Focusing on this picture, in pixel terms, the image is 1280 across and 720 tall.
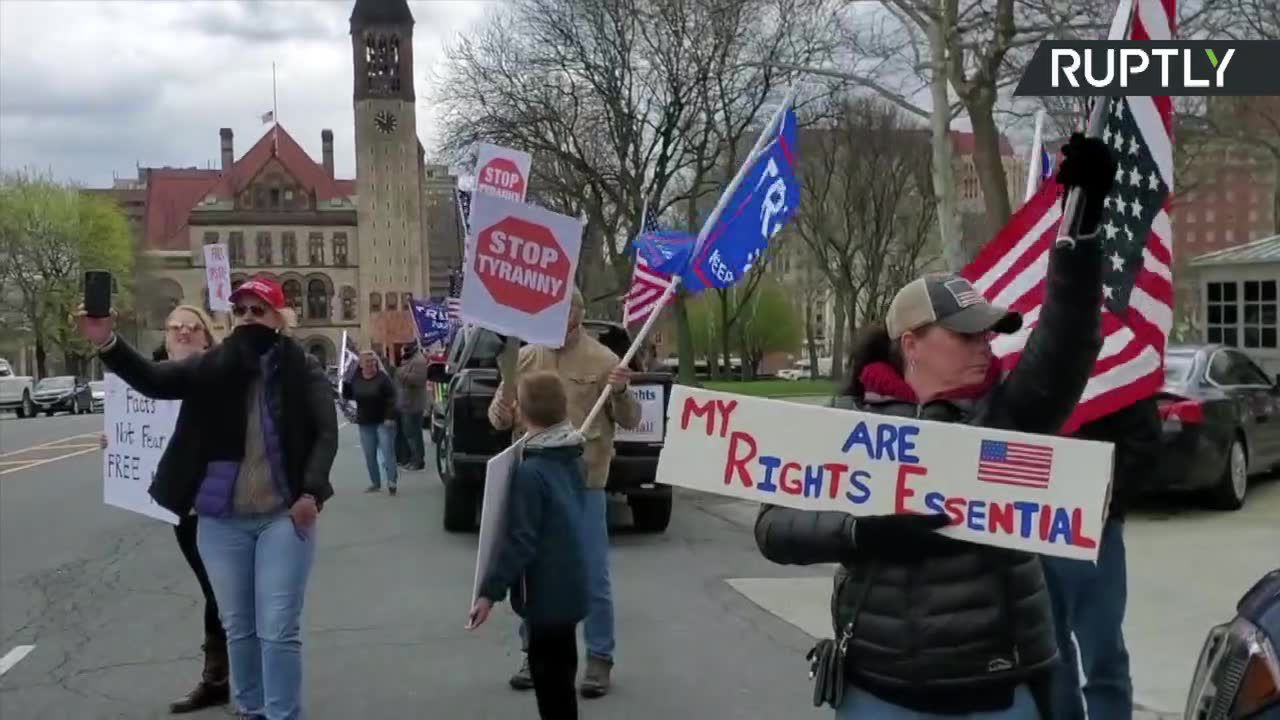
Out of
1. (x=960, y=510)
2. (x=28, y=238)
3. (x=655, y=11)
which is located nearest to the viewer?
→ (x=960, y=510)

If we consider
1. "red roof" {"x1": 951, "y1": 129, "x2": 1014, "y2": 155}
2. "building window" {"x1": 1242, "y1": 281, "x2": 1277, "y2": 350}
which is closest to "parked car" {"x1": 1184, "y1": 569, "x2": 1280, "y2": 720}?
"red roof" {"x1": 951, "y1": 129, "x2": 1014, "y2": 155}

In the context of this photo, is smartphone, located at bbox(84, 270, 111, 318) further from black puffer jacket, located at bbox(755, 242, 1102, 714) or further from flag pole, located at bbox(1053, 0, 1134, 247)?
flag pole, located at bbox(1053, 0, 1134, 247)

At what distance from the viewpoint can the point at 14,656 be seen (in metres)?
7.18

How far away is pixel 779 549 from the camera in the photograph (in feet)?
9.57

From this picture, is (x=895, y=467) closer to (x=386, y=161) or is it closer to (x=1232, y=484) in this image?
(x=1232, y=484)

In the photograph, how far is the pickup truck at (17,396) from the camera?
4609cm

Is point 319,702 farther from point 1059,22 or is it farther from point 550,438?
point 1059,22

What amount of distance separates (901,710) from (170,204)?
127 metres

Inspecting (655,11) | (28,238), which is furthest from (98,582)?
(28,238)

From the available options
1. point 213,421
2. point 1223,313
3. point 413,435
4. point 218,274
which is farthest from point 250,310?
point 1223,313

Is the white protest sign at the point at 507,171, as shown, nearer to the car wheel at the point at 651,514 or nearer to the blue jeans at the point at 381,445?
the car wheel at the point at 651,514

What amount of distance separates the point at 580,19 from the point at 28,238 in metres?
47.9

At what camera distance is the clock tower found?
99.1 meters

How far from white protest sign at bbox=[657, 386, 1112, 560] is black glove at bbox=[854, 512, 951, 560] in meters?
0.05
